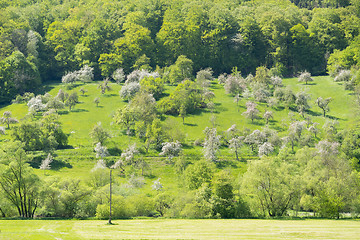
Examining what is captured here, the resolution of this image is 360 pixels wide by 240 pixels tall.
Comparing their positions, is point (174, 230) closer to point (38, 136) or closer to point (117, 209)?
point (117, 209)

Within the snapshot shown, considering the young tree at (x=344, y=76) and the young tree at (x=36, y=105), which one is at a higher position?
the young tree at (x=344, y=76)

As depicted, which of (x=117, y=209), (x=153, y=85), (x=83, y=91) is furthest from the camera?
(x=83, y=91)

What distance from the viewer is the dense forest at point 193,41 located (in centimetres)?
15525

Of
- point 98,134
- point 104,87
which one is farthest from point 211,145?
point 104,87

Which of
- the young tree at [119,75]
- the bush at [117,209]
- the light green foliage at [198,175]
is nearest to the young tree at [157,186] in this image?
the light green foliage at [198,175]

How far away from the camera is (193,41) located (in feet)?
529

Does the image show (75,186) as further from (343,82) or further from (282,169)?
(343,82)

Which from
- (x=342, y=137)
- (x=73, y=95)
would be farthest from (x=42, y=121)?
(x=342, y=137)

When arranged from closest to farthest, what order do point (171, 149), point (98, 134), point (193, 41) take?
1. point (171, 149)
2. point (98, 134)
3. point (193, 41)

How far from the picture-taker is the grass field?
50.1 meters

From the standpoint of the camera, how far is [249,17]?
538 ft

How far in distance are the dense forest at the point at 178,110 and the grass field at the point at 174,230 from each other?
10357mm

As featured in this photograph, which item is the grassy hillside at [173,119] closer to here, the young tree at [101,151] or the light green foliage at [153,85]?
the young tree at [101,151]

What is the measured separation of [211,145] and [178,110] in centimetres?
2331
